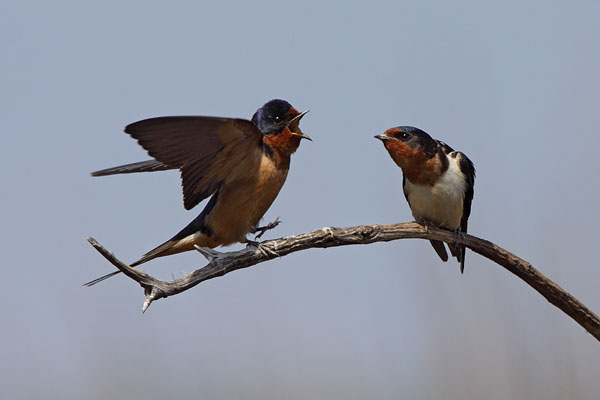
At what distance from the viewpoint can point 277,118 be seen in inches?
122

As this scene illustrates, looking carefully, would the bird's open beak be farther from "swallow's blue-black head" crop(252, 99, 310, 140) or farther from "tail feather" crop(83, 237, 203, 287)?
"tail feather" crop(83, 237, 203, 287)

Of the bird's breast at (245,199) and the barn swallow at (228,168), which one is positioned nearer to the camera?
the barn swallow at (228,168)

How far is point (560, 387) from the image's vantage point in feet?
10.5

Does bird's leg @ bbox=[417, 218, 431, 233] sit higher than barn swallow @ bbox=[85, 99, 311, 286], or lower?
lower

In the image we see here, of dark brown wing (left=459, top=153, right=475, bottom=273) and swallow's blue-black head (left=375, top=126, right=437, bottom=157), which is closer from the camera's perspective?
swallow's blue-black head (left=375, top=126, right=437, bottom=157)

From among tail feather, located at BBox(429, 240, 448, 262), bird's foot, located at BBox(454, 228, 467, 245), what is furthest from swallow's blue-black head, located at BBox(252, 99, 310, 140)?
tail feather, located at BBox(429, 240, 448, 262)

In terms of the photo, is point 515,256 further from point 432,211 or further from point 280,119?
point 280,119

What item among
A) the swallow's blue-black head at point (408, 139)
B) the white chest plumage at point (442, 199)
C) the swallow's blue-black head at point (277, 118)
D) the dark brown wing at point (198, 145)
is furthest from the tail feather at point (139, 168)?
the white chest plumage at point (442, 199)

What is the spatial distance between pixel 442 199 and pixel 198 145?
122 cm

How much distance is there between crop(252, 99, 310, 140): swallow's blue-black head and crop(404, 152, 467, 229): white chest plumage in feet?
2.29

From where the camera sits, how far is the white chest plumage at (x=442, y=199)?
11.2ft

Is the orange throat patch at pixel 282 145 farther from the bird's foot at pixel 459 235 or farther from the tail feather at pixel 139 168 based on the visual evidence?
the bird's foot at pixel 459 235

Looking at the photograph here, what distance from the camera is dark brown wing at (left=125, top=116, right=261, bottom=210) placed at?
8.76ft

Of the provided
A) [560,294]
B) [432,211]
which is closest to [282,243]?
[432,211]
